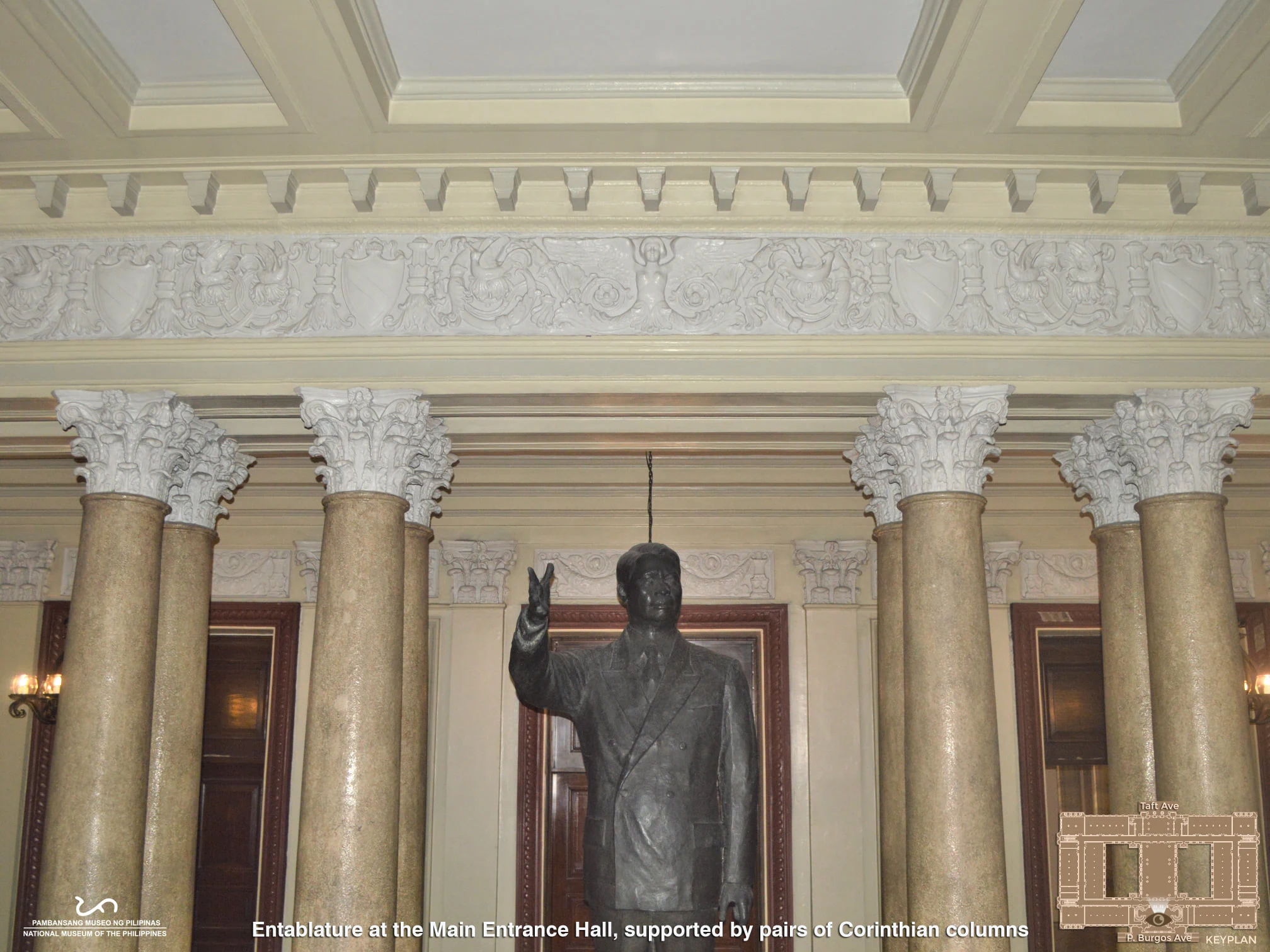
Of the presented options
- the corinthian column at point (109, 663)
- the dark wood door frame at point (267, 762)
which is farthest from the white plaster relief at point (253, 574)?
the corinthian column at point (109, 663)

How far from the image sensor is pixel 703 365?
743cm

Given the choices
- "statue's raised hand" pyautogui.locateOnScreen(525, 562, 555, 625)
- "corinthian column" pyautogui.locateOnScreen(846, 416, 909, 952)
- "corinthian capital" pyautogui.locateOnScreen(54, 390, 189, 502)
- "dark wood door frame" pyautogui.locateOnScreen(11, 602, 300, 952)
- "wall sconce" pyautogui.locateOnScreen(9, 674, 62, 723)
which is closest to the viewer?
"statue's raised hand" pyautogui.locateOnScreen(525, 562, 555, 625)

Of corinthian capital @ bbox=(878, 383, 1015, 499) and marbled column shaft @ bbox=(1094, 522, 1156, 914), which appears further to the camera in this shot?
marbled column shaft @ bbox=(1094, 522, 1156, 914)

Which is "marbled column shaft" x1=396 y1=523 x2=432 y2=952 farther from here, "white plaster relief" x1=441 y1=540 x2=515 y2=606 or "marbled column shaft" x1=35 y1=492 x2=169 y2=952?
"white plaster relief" x1=441 y1=540 x2=515 y2=606

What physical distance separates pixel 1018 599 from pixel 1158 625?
4101mm

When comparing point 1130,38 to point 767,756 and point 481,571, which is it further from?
point 481,571

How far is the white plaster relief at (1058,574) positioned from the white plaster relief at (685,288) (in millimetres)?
4252

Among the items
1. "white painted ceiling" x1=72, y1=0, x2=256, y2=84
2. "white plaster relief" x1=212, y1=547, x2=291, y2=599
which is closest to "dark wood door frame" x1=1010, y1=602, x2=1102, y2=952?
"white plaster relief" x1=212, y1=547, x2=291, y2=599

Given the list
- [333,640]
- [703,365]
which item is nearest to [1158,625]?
[703,365]

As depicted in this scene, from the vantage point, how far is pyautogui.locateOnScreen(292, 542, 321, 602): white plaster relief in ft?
37.1

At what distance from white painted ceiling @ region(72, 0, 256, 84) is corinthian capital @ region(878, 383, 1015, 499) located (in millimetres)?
4333

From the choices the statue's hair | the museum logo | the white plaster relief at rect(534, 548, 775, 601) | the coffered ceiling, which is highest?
the coffered ceiling

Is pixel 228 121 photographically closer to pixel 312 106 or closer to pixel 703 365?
pixel 312 106

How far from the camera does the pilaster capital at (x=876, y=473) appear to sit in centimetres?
781
